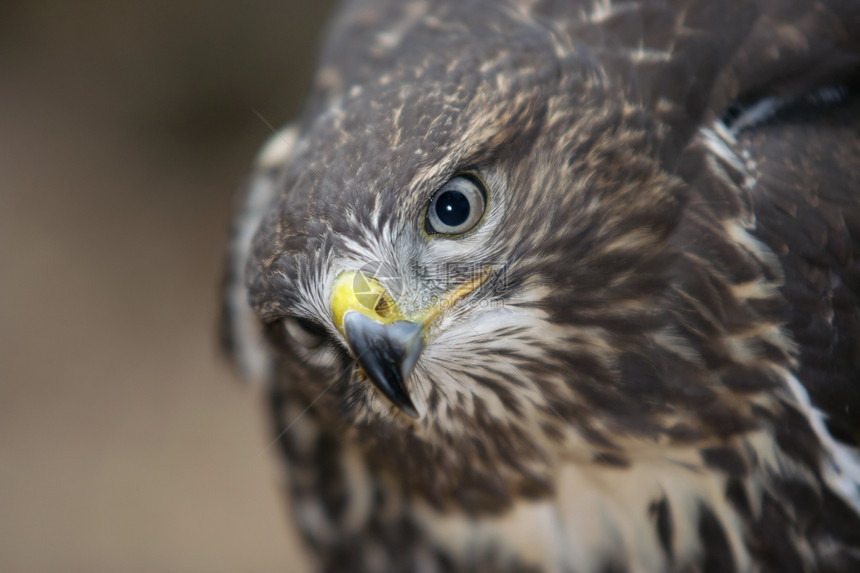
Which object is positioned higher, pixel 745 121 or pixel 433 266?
pixel 433 266

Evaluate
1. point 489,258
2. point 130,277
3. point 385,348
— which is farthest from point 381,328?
point 130,277

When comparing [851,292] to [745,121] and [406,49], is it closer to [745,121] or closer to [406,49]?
[745,121]

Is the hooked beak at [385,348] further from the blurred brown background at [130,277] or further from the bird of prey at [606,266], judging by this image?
the blurred brown background at [130,277]

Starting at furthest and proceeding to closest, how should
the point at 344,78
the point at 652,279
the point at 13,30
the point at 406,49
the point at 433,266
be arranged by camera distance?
the point at 13,30 → the point at 344,78 → the point at 406,49 → the point at 652,279 → the point at 433,266

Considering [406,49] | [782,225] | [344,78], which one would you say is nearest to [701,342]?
[782,225]

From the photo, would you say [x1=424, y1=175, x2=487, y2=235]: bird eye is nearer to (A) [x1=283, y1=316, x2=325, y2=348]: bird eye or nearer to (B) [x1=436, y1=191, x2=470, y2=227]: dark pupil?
(B) [x1=436, y1=191, x2=470, y2=227]: dark pupil

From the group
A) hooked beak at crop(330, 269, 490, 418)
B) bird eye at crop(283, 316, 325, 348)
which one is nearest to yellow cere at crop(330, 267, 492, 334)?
hooked beak at crop(330, 269, 490, 418)

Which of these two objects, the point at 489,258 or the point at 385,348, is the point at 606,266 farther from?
→ the point at 385,348

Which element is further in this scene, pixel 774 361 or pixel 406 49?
pixel 406 49
